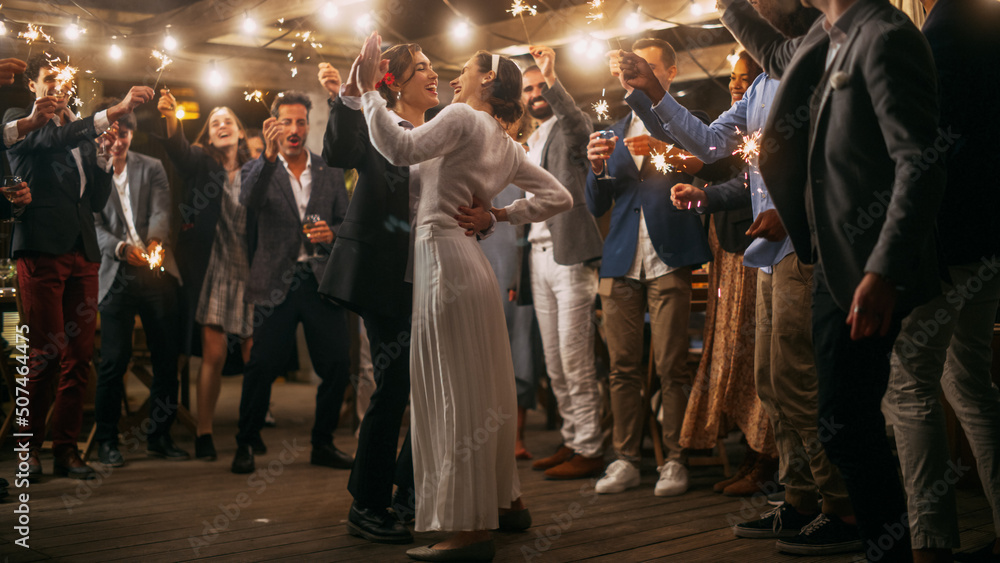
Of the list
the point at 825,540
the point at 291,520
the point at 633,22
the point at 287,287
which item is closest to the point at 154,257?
the point at 287,287

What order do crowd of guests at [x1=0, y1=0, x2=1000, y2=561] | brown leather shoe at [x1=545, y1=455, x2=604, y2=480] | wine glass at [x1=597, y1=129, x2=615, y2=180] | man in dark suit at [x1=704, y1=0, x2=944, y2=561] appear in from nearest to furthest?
man in dark suit at [x1=704, y1=0, x2=944, y2=561], crowd of guests at [x1=0, y1=0, x2=1000, y2=561], wine glass at [x1=597, y1=129, x2=615, y2=180], brown leather shoe at [x1=545, y1=455, x2=604, y2=480]

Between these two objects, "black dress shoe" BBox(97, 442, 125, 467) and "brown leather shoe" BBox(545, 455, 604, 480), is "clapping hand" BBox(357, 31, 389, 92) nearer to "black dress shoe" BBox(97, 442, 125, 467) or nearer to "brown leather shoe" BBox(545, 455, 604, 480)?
"brown leather shoe" BBox(545, 455, 604, 480)

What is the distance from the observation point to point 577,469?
3.62m

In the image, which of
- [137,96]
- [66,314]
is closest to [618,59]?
[137,96]

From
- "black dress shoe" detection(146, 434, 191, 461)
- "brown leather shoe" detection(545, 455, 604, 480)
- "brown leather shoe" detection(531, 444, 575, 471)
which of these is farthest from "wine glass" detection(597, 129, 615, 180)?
"black dress shoe" detection(146, 434, 191, 461)

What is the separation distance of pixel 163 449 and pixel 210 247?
1.18 m

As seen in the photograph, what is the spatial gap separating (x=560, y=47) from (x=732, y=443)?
4617 mm

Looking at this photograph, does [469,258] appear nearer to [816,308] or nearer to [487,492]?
[487,492]

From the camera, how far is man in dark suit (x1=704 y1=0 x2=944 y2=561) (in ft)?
4.83

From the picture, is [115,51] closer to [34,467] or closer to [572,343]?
[34,467]

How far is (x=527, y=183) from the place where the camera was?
2.69 metres

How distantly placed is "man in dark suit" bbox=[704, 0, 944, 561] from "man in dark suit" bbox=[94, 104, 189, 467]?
3.36 m

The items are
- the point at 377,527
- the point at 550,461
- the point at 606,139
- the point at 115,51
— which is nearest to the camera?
the point at 377,527

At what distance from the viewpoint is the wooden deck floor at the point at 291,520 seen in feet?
7.98
